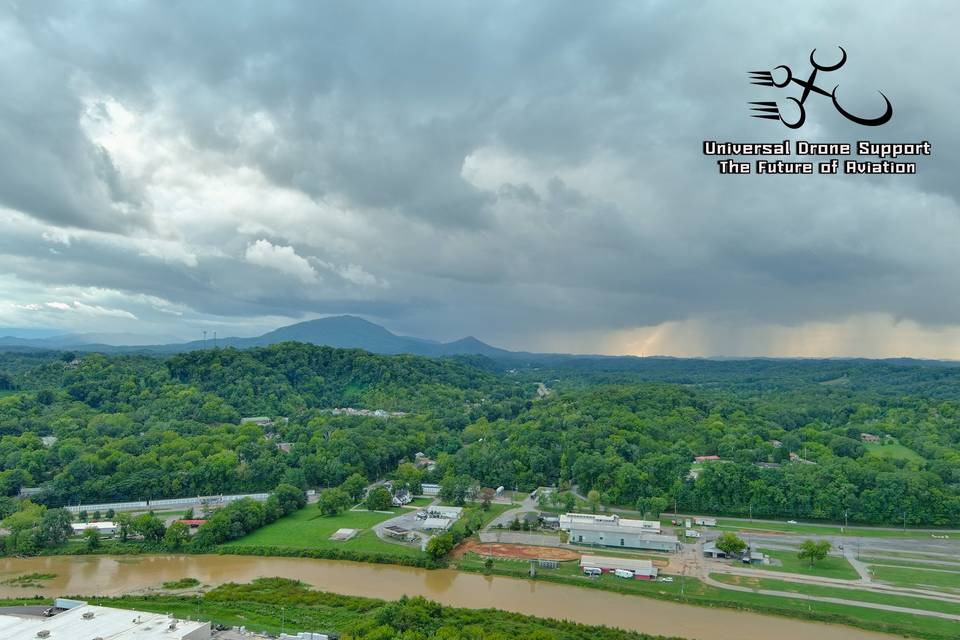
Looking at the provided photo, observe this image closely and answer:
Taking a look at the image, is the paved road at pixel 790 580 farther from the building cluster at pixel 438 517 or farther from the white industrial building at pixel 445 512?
the white industrial building at pixel 445 512

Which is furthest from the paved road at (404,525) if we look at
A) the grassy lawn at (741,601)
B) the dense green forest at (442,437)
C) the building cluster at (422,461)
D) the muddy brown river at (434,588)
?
the building cluster at (422,461)

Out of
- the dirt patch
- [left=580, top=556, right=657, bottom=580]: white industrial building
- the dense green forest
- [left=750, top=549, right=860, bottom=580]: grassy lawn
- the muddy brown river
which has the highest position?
the dense green forest

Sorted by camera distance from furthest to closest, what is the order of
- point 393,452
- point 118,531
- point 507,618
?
1. point 393,452
2. point 118,531
3. point 507,618

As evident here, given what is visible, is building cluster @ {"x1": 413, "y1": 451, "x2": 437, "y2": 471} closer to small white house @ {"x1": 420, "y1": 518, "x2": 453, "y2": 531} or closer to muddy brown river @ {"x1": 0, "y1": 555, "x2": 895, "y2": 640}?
small white house @ {"x1": 420, "y1": 518, "x2": 453, "y2": 531}

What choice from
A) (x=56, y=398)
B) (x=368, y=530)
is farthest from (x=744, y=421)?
(x=56, y=398)

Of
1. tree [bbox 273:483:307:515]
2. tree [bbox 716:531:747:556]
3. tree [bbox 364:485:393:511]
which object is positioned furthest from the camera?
tree [bbox 364:485:393:511]

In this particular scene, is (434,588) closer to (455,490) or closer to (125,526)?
(455,490)

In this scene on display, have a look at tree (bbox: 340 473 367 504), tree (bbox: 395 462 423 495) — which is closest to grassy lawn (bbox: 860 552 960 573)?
tree (bbox: 395 462 423 495)

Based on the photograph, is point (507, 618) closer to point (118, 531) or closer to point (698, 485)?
point (698, 485)
